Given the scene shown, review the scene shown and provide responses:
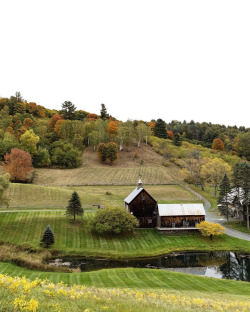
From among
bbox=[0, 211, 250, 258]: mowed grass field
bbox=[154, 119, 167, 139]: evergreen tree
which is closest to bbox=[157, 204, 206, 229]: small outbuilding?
bbox=[0, 211, 250, 258]: mowed grass field

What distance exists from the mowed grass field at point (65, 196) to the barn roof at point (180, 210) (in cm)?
1331

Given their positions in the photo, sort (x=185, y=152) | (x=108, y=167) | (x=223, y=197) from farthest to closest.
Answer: (x=185, y=152)
(x=108, y=167)
(x=223, y=197)

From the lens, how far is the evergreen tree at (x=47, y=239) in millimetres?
41656

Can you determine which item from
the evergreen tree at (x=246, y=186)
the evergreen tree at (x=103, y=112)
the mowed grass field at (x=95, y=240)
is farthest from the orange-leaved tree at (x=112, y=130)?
the evergreen tree at (x=246, y=186)

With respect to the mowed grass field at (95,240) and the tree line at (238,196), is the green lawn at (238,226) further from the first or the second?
the mowed grass field at (95,240)

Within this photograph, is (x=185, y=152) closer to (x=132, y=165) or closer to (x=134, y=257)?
(x=132, y=165)

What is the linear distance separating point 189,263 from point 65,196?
3456cm

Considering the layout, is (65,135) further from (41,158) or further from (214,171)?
(214,171)

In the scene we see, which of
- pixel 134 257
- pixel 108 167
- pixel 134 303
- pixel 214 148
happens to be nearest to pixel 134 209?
pixel 134 257

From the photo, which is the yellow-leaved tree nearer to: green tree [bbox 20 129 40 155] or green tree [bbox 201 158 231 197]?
green tree [bbox 201 158 231 197]

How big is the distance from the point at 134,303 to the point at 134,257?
28.7 meters

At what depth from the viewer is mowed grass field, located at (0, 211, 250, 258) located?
41.6 m

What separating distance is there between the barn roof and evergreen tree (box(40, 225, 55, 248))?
60.3 feet

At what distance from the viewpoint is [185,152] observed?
113438mm
